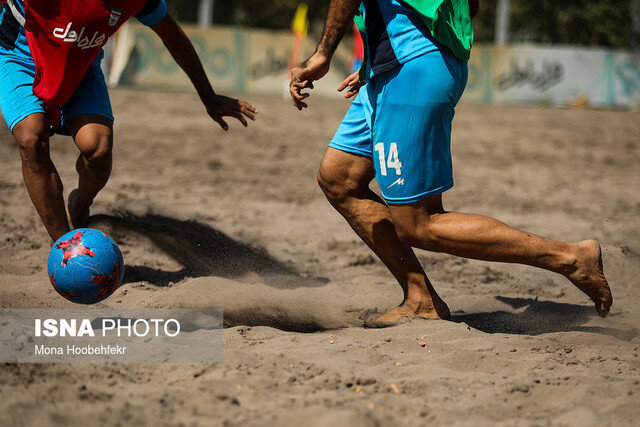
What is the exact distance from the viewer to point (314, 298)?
3.81 meters

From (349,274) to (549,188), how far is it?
3.64 meters

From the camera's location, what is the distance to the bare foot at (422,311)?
3.51 m

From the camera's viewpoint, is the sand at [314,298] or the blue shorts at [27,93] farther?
the blue shorts at [27,93]

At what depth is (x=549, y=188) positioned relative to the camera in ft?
23.9

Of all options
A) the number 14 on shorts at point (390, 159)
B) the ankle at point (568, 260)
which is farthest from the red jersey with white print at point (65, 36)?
the ankle at point (568, 260)

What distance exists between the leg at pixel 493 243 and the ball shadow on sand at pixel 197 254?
1190mm

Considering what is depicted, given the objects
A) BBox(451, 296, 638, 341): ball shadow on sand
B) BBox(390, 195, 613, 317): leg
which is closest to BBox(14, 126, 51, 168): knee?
BBox(390, 195, 613, 317): leg

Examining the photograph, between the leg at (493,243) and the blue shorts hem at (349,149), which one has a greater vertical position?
the blue shorts hem at (349,149)

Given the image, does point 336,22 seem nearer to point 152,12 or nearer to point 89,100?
point 152,12

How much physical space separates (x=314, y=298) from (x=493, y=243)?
1.14m

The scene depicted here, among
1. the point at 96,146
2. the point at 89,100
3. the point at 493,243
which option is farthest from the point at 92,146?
the point at 493,243

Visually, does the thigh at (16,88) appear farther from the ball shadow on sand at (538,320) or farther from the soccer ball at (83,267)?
the ball shadow on sand at (538,320)

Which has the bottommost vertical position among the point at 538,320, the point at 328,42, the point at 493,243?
the point at 538,320

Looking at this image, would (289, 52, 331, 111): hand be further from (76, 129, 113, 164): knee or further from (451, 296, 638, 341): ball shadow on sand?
(451, 296, 638, 341): ball shadow on sand
